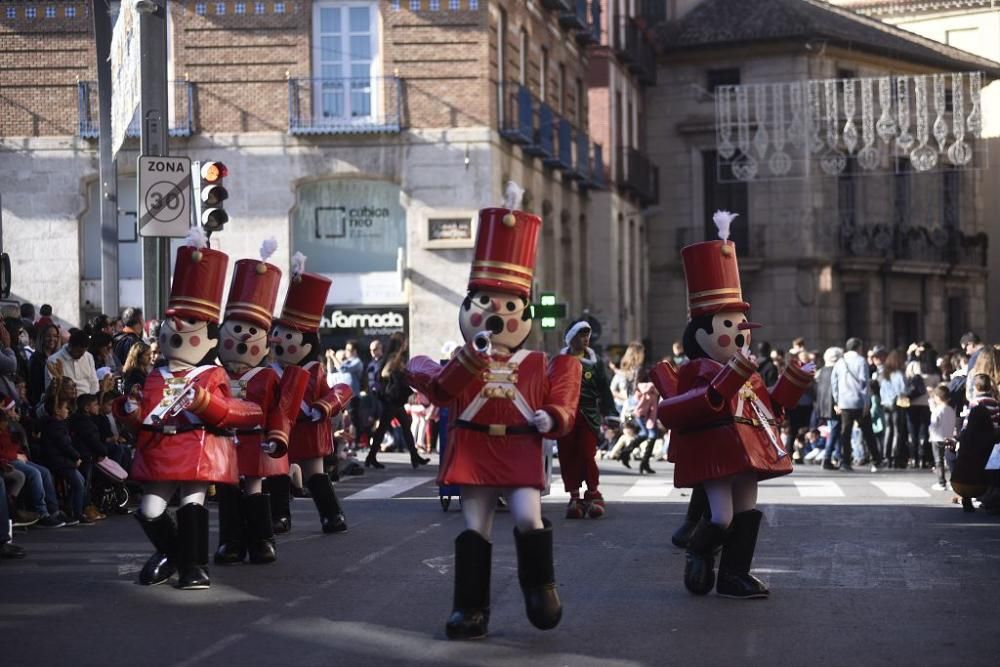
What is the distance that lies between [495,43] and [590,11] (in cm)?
906

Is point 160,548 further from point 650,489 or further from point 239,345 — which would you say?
point 650,489

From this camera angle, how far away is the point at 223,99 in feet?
101

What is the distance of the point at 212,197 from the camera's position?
1758 centimetres

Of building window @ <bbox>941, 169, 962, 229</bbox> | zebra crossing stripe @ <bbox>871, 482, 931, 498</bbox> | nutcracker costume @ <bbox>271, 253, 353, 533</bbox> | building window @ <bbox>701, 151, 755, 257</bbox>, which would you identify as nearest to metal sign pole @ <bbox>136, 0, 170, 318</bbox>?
nutcracker costume @ <bbox>271, 253, 353, 533</bbox>

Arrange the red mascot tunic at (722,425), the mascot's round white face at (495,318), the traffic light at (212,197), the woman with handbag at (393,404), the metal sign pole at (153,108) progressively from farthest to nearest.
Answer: the woman with handbag at (393,404) < the metal sign pole at (153,108) < the traffic light at (212,197) < the red mascot tunic at (722,425) < the mascot's round white face at (495,318)

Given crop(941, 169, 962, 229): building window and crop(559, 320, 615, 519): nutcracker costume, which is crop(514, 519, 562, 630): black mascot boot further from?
crop(941, 169, 962, 229): building window

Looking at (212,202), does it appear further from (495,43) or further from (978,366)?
(495,43)

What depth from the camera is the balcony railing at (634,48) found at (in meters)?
45.0

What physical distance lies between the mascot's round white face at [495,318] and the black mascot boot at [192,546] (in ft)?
7.88

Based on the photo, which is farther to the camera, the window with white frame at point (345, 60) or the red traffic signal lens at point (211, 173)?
the window with white frame at point (345, 60)

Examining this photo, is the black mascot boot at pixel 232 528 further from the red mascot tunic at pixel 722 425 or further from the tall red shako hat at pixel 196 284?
the red mascot tunic at pixel 722 425

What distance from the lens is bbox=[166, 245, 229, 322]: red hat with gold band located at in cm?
1130

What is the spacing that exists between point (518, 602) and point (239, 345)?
9.10ft

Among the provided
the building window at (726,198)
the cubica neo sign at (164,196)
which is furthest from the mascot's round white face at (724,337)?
the building window at (726,198)
